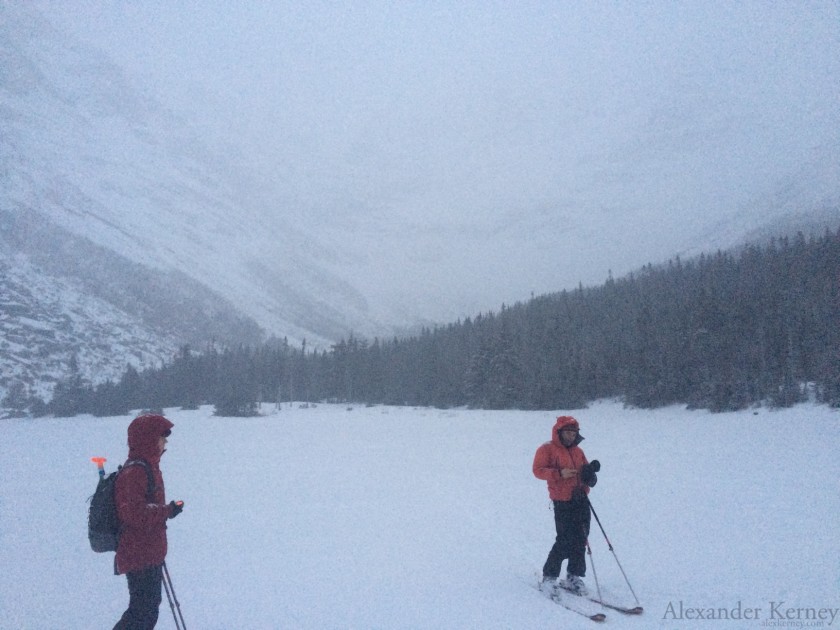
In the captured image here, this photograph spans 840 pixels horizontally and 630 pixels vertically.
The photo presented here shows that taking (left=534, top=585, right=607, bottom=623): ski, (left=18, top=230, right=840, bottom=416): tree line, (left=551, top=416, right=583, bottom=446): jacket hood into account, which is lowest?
(left=534, top=585, right=607, bottom=623): ski

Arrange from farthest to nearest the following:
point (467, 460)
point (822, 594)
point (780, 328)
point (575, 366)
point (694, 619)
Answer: point (575, 366) < point (780, 328) < point (467, 460) < point (822, 594) < point (694, 619)

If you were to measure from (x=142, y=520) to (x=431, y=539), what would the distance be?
6.12 metres

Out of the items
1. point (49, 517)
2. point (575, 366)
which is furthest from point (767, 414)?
point (49, 517)

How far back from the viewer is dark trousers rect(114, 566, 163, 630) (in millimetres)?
4422

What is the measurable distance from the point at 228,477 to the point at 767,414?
26841mm

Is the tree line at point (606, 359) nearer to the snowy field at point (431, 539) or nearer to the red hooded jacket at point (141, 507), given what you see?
the snowy field at point (431, 539)

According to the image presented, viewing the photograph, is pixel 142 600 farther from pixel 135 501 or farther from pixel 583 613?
pixel 583 613

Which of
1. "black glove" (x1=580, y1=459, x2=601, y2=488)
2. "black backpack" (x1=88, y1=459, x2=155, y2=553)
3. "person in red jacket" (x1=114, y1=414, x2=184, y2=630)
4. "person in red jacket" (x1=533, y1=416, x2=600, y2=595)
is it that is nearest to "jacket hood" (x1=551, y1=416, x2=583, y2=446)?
"person in red jacket" (x1=533, y1=416, x2=600, y2=595)

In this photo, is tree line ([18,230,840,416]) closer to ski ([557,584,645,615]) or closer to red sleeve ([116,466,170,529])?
ski ([557,584,645,615])

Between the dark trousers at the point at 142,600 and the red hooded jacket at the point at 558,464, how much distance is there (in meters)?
4.28

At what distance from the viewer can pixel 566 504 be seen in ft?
20.5

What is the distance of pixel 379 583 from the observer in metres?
6.98

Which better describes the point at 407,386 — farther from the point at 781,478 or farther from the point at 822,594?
the point at 822,594

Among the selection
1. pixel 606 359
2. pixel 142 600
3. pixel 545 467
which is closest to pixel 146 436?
pixel 142 600
